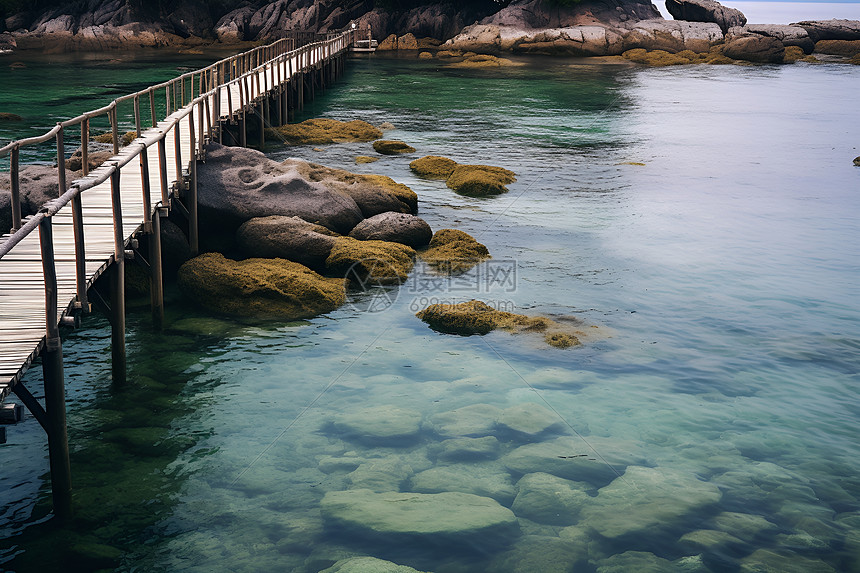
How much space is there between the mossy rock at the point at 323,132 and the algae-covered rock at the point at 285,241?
12.4 m

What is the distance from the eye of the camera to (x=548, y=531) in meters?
7.90

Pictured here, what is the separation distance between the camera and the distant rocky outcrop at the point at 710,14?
63.9m

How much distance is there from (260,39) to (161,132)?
54322 millimetres

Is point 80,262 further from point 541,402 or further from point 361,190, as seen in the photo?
point 361,190

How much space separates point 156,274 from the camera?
11773 millimetres

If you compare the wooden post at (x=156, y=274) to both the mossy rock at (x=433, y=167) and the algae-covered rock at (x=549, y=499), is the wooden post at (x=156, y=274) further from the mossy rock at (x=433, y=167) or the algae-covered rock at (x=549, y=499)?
the mossy rock at (x=433, y=167)

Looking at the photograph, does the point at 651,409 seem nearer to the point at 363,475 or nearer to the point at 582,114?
the point at 363,475

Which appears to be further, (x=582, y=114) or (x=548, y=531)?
(x=582, y=114)

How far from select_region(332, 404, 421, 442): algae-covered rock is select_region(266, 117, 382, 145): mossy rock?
17740mm

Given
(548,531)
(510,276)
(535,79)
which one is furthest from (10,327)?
(535,79)

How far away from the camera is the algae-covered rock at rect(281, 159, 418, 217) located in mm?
16562

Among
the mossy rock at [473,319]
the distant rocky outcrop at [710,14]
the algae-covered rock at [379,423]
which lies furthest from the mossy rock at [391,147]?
the distant rocky outcrop at [710,14]

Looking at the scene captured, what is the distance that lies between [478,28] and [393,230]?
162ft

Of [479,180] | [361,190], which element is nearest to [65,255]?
[361,190]
